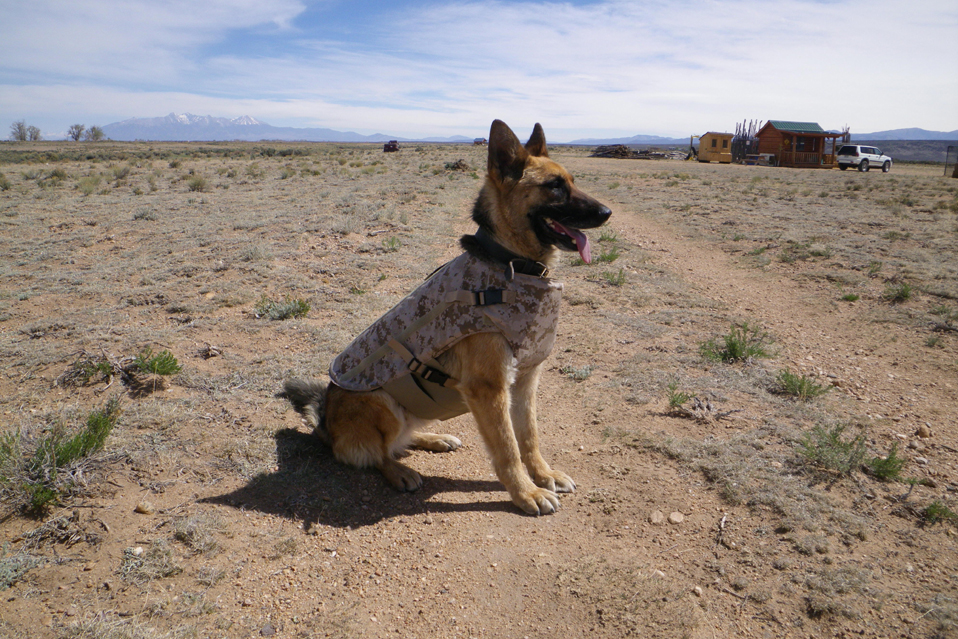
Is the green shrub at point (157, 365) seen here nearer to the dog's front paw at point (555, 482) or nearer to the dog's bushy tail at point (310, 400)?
the dog's bushy tail at point (310, 400)

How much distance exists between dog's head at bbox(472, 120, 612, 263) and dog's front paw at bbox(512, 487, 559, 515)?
1.55 meters

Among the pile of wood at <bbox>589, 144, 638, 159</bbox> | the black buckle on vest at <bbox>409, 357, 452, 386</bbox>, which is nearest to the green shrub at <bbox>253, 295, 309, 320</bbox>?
the black buckle on vest at <bbox>409, 357, 452, 386</bbox>

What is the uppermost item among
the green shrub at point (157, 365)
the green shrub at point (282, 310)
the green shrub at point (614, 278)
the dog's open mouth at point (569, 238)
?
the dog's open mouth at point (569, 238)

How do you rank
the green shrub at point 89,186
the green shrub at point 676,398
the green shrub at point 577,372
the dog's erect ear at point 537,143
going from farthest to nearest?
the green shrub at point 89,186 → the green shrub at point 577,372 → the green shrub at point 676,398 → the dog's erect ear at point 537,143

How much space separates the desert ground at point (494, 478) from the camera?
8.32ft

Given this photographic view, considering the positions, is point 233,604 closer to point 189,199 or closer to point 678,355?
point 678,355

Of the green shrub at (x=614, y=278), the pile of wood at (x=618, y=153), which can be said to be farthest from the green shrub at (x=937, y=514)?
the pile of wood at (x=618, y=153)

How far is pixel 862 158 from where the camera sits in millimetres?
40125

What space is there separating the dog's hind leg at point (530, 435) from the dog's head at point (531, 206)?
0.88 meters

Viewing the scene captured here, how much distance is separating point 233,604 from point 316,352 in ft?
11.2

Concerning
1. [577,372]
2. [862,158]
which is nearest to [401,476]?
Result: [577,372]

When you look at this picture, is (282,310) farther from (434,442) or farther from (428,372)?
(428,372)

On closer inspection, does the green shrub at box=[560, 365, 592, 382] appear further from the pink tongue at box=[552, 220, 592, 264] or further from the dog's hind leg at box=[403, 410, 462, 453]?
the pink tongue at box=[552, 220, 592, 264]

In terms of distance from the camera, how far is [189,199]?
17.4 m
